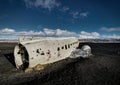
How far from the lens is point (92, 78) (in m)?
18.7

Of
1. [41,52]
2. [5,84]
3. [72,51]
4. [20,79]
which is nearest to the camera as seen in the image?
[5,84]

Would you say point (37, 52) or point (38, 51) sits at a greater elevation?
point (38, 51)

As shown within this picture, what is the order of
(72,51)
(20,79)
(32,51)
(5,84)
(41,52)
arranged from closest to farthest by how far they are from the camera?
1. (5,84)
2. (20,79)
3. (32,51)
4. (41,52)
5. (72,51)

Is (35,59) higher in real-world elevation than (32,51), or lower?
lower

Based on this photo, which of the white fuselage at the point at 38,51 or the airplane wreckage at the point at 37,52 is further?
the airplane wreckage at the point at 37,52

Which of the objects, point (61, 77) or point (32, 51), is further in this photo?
point (32, 51)

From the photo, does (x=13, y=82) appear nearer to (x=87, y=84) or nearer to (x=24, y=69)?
(x=24, y=69)

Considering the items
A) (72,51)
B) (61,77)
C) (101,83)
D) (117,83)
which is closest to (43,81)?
(61,77)

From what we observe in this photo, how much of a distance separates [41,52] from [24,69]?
3881 mm

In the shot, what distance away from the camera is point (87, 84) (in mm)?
16594

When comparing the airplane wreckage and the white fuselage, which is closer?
the white fuselage

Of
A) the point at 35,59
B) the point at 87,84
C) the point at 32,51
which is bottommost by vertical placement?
the point at 87,84

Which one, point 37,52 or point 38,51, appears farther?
point 38,51

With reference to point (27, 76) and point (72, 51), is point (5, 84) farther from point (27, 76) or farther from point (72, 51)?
point (72, 51)
